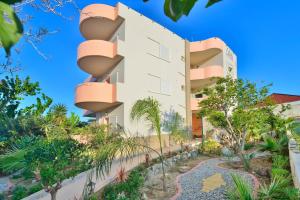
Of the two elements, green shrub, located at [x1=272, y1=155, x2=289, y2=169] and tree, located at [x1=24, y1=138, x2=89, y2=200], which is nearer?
tree, located at [x1=24, y1=138, x2=89, y2=200]

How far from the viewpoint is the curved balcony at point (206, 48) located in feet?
90.1

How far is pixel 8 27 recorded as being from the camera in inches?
29.7

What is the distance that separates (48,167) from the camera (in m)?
7.50

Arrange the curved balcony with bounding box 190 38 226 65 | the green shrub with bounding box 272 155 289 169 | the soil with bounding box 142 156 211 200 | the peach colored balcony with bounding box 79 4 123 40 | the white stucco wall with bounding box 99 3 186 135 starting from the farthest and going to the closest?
the curved balcony with bounding box 190 38 226 65
the peach colored balcony with bounding box 79 4 123 40
the white stucco wall with bounding box 99 3 186 135
the green shrub with bounding box 272 155 289 169
the soil with bounding box 142 156 211 200

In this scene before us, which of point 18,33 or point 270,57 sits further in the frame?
point 270,57

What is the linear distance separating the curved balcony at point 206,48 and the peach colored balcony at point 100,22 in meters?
9.73

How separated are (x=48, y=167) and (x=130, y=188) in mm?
2632

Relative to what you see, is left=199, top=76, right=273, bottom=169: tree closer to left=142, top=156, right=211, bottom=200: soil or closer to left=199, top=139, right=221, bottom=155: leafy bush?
left=199, top=139, right=221, bottom=155: leafy bush

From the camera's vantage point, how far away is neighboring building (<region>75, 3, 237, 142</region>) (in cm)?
1988

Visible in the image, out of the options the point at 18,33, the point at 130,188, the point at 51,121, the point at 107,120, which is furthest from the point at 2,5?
the point at 107,120

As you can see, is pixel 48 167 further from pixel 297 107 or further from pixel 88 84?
pixel 297 107

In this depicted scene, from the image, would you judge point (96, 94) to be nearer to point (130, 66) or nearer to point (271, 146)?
point (130, 66)

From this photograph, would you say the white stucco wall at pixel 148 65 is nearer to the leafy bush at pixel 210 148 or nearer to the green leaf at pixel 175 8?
the leafy bush at pixel 210 148

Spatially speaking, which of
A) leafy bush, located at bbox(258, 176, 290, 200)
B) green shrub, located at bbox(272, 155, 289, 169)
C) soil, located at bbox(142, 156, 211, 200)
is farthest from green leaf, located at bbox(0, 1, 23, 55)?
green shrub, located at bbox(272, 155, 289, 169)
